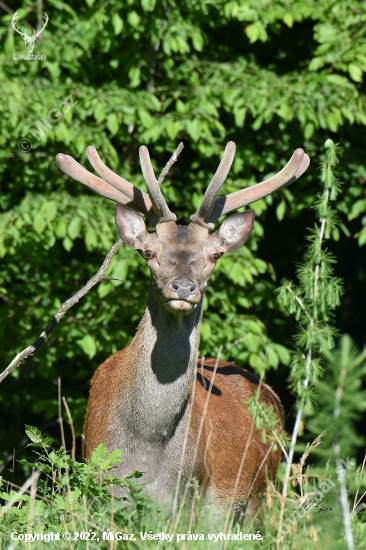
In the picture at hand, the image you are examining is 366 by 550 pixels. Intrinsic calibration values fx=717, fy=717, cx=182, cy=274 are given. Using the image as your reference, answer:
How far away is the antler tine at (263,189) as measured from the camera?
183 inches

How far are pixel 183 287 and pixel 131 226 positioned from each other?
2.66 feet

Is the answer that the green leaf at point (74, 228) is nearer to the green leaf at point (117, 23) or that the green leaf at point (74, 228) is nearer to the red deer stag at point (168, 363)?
the red deer stag at point (168, 363)

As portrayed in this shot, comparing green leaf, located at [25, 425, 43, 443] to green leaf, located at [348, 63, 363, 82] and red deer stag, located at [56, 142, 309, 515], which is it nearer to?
red deer stag, located at [56, 142, 309, 515]

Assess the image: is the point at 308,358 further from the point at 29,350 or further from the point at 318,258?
the point at 29,350

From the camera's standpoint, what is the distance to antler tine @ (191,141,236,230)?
439 cm

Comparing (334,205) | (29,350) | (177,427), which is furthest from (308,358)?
(334,205)

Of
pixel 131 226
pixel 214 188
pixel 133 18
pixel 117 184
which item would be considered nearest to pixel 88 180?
pixel 117 184

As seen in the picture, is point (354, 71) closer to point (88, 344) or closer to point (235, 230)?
point (235, 230)

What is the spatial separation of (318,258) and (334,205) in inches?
125

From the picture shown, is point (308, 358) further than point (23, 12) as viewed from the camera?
No

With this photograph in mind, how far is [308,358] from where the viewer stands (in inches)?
141

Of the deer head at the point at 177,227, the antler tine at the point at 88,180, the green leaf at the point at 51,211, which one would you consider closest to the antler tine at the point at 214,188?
the deer head at the point at 177,227

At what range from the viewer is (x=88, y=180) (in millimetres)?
4676

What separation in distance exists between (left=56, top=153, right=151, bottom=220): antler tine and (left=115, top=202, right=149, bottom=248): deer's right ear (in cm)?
20
